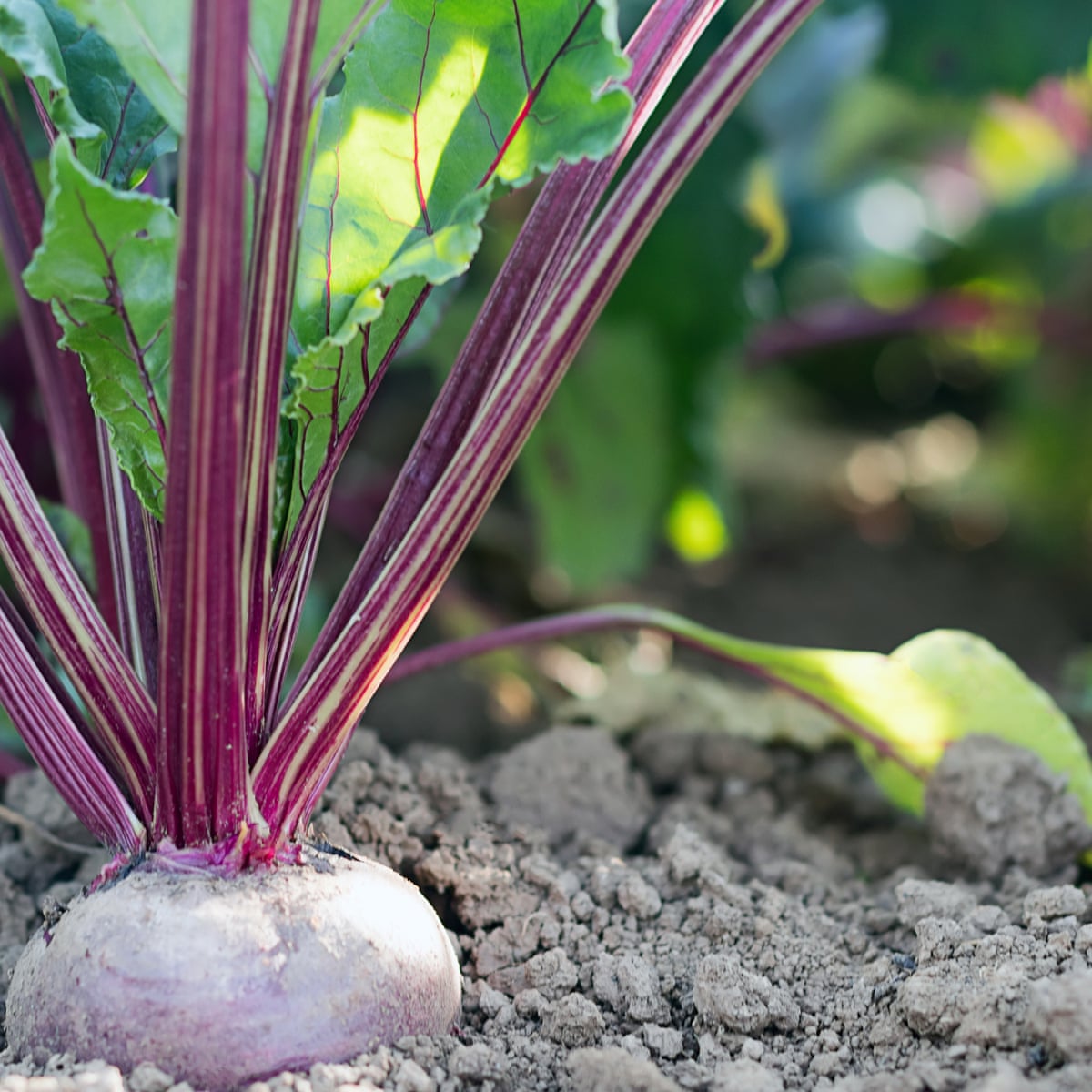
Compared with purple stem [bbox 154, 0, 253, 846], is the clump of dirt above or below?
below

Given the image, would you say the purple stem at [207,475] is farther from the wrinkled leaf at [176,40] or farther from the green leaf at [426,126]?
the green leaf at [426,126]

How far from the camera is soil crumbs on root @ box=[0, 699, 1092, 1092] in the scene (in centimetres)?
94

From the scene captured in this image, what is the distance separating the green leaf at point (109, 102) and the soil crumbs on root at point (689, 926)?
2.29ft

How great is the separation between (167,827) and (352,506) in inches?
62.7

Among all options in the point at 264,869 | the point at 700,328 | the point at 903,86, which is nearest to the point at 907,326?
the point at 903,86

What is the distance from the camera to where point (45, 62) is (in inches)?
40.0

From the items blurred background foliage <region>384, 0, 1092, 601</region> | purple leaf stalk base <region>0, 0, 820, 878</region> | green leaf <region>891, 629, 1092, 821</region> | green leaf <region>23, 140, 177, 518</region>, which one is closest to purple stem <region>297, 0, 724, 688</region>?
purple leaf stalk base <region>0, 0, 820, 878</region>

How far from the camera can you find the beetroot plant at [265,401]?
939mm

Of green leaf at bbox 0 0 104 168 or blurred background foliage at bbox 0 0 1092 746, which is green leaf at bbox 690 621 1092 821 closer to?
blurred background foliage at bbox 0 0 1092 746

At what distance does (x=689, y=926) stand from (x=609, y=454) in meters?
1.45

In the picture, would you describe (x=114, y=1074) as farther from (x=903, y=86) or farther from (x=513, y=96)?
(x=903, y=86)

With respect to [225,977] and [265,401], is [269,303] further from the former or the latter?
[225,977]

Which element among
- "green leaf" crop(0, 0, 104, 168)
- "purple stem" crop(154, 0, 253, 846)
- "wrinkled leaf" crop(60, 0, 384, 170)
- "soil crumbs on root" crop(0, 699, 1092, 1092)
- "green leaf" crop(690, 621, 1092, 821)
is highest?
"wrinkled leaf" crop(60, 0, 384, 170)

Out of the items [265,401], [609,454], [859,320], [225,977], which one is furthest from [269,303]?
[859,320]
